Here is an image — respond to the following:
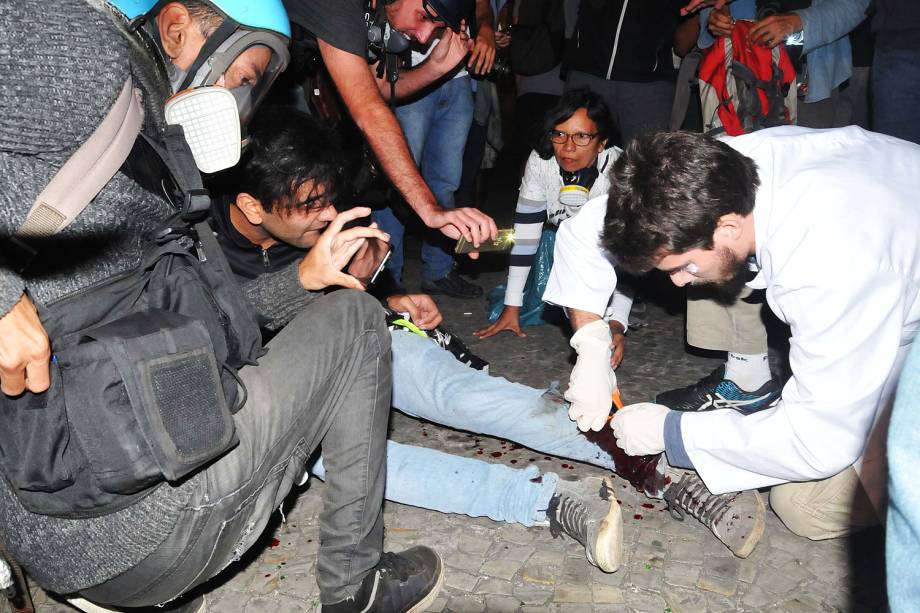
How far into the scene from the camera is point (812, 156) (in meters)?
2.07

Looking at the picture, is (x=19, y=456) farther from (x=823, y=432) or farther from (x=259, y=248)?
(x=823, y=432)

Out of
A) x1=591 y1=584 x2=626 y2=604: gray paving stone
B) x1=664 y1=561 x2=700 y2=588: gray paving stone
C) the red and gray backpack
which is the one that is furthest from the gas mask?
the red and gray backpack

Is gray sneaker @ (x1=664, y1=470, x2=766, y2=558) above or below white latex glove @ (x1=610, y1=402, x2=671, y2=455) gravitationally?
below

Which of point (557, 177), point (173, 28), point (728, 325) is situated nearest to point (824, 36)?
point (557, 177)

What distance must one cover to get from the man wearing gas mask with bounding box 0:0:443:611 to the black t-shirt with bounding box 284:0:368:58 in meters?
1.09

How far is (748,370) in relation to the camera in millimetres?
2947

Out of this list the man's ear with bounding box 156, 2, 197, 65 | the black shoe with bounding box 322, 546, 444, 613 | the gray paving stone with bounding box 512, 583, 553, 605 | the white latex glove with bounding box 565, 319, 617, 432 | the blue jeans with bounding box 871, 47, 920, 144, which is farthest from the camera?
the blue jeans with bounding box 871, 47, 920, 144

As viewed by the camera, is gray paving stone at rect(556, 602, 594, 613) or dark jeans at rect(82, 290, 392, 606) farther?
gray paving stone at rect(556, 602, 594, 613)

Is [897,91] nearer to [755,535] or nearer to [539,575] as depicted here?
[755,535]

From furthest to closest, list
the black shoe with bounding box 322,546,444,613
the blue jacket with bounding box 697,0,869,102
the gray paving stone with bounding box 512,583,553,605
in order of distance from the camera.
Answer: the blue jacket with bounding box 697,0,869,102 < the gray paving stone with bounding box 512,583,553,605 < the black shoe with bounding box 322,546,444,613

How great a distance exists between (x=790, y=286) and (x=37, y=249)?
5.38 feet

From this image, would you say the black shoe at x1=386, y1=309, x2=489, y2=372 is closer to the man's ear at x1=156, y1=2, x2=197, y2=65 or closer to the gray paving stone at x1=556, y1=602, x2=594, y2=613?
the gray paving stone at x1=556, y1=602, x2=594, y2=613

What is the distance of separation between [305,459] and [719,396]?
1835 mm

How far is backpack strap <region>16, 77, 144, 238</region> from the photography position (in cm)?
118
